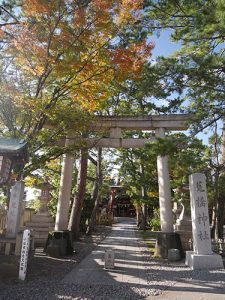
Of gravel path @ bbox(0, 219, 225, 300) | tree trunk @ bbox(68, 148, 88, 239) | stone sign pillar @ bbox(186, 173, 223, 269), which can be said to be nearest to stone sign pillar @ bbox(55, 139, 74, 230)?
gravel path @ bbox(0, 219, 225, 300)

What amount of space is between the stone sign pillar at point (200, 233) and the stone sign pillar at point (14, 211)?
6064 mm

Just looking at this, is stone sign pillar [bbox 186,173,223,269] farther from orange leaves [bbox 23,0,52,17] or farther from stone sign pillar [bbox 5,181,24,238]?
orange leaves [bbox 23,0,52,17]

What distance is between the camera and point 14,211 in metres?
9.89

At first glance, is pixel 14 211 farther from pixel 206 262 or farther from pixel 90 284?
pixel 206 262

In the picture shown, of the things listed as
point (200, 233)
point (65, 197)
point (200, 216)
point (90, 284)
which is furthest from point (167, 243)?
point (90, 284)

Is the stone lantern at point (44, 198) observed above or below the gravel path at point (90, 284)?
above

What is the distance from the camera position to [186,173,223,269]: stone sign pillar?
890 centimetres

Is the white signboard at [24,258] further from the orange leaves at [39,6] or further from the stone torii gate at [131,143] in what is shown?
the orange leaves at [39,6]

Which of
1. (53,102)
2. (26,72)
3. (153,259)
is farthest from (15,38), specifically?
(153,259)

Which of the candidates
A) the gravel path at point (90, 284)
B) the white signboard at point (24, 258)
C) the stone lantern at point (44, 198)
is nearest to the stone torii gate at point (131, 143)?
the gravel path at point (90, 284)

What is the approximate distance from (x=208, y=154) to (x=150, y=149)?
17.3 feet

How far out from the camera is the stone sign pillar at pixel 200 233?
890cm

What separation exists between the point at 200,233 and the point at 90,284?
4.35m

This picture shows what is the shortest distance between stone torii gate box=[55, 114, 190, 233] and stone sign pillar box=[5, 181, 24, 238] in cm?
208
